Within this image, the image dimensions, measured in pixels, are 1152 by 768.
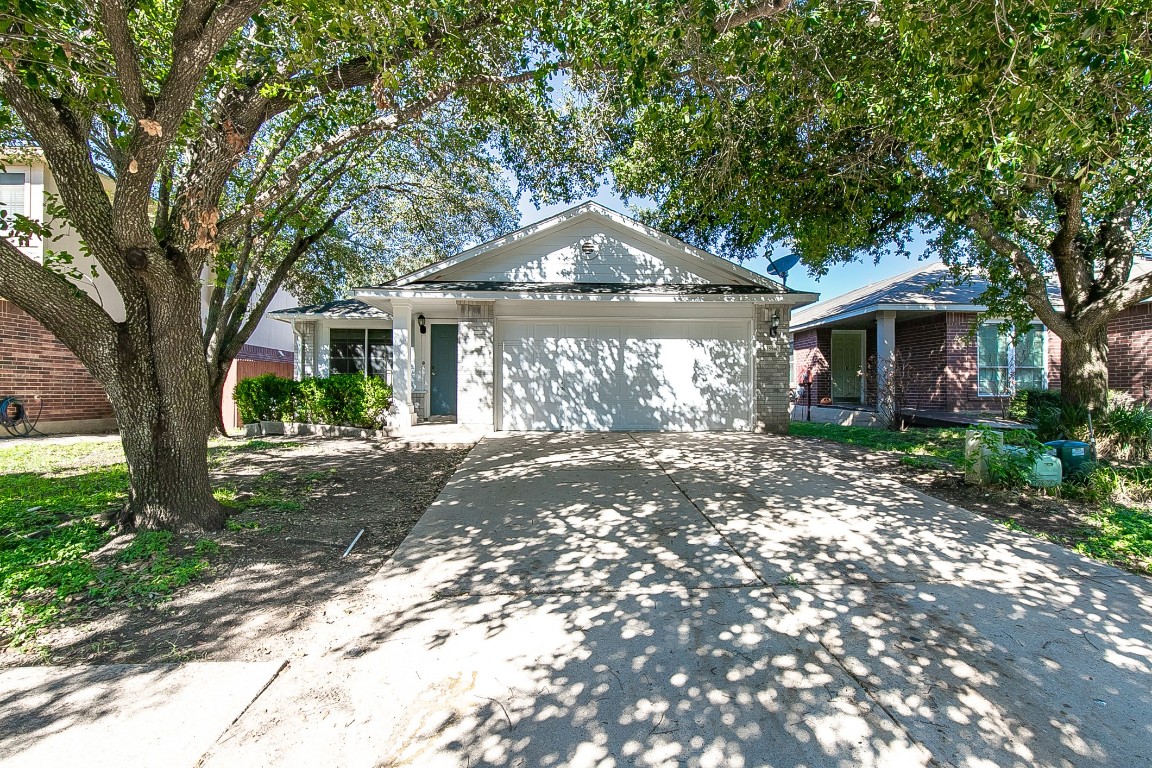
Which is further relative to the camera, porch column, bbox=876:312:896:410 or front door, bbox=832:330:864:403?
front door, bbox=832:330:864:403

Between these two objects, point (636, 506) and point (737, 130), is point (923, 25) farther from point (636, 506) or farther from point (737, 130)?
point (636, 506)

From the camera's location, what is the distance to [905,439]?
395 inches

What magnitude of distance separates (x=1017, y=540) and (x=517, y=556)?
4.26 meters

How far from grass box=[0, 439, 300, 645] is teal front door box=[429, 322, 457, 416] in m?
6.31

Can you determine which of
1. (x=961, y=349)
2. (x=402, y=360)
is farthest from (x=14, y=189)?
(x=961, y=349)

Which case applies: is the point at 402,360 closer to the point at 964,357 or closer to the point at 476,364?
the point at 476,364

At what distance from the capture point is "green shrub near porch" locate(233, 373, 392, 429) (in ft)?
34.7

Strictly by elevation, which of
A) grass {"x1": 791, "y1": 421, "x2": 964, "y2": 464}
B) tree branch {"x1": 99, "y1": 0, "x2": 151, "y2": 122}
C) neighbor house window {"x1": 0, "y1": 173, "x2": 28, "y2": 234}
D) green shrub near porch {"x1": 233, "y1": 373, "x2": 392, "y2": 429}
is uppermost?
neighbor house window {"x1": 0, "y1": 173, "x2": 28, "y2": 234}

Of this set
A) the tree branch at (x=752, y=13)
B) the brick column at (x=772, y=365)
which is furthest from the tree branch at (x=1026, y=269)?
the tree branch at (x=752, y=13)

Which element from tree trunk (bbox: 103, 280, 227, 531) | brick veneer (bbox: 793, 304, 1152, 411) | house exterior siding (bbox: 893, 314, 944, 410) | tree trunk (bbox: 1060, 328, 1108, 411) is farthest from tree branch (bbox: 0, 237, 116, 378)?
house exterior siding (bbox: 893, 314, 944, 410)

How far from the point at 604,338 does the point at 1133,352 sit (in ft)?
40.8

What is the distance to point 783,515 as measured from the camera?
16.8 feet

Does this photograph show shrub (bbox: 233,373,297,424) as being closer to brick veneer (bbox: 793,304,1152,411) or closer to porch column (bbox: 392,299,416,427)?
porch column (bbox: 392,299,416,427)

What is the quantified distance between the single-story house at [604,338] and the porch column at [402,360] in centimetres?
2
